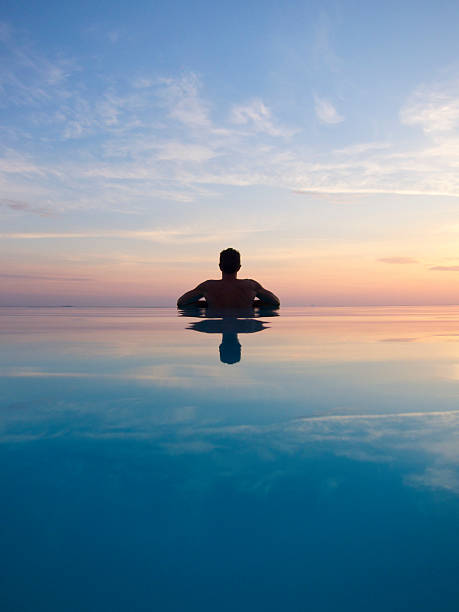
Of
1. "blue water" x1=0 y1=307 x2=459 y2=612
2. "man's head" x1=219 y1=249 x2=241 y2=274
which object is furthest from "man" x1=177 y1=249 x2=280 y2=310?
"blue water" x1=0 y1=307 x2=459 y2=612

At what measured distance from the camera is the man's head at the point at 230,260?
29.2ft

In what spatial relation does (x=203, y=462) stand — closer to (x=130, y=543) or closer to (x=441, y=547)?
(x=130, y=543)

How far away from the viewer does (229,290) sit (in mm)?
9188

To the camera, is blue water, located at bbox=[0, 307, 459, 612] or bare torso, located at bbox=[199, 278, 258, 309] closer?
blue water, located at bbox=[0, 307, 459, 612]

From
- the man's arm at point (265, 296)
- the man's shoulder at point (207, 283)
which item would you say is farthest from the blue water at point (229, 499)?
the man's arm at point (265, 296)

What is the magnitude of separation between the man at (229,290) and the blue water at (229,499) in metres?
7.15

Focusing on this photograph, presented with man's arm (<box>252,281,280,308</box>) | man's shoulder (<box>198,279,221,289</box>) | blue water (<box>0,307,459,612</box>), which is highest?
man's shoulder (<box>198,279,221,289</box>)

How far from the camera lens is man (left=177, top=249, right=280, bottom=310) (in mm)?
9016

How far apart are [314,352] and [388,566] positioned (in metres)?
2.59

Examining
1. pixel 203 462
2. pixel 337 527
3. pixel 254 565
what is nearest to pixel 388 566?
pixel 337 527

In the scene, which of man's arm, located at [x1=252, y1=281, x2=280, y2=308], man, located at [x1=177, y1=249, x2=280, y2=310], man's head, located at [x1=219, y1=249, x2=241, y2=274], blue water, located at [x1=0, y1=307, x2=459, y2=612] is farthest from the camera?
man's arm, located at [x1=252, y1=281, x2=280, y2=308]

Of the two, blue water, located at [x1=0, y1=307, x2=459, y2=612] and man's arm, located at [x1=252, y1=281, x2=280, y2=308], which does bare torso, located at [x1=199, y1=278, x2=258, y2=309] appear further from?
blue water, located at [x1=0, y1=307, x2=459, y2=612]

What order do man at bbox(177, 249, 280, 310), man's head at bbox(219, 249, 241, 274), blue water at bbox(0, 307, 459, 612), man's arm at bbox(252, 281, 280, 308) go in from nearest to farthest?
blue water at bbox(0, 307, 459, 612), man's head at bbox(219, 249, 241, 274), man at bbox(177, 249, 280, 310), man's arm at bbox(252, 281, 280, 308)

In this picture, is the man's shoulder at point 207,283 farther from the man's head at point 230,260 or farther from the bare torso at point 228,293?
the man's head at point 230,260
